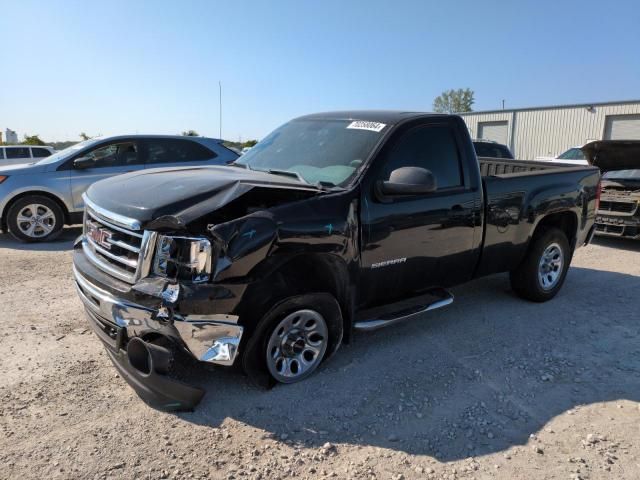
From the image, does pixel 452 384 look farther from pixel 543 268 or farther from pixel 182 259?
pixel 543 268

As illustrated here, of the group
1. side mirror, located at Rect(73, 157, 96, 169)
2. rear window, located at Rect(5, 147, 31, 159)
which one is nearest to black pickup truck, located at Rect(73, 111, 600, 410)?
side mirror, located at Rect(73, 157, 96, 169)

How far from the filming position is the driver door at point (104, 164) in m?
8.24

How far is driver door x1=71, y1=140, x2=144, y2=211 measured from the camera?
27.0ft

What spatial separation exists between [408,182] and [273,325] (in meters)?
1.41

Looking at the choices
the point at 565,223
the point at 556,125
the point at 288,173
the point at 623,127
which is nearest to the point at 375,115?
the point at 288,173

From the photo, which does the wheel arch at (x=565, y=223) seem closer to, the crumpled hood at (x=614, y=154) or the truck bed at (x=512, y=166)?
the truck bed at (x=512, y=166)

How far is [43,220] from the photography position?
812 cm

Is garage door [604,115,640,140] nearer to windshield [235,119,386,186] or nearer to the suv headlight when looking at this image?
windshield [235,119,386,186]

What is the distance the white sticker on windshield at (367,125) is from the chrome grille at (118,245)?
78.8 inches

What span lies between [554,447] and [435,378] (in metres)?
0.95

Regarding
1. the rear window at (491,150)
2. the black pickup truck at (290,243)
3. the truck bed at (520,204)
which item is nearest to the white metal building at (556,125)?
the rear window at (491,150)

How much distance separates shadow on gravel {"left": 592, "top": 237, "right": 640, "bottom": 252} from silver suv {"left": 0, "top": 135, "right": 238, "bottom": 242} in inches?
317

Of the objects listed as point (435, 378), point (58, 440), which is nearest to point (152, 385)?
point (58, 440)

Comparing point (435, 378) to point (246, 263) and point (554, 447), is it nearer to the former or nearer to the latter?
point (554, 447)
